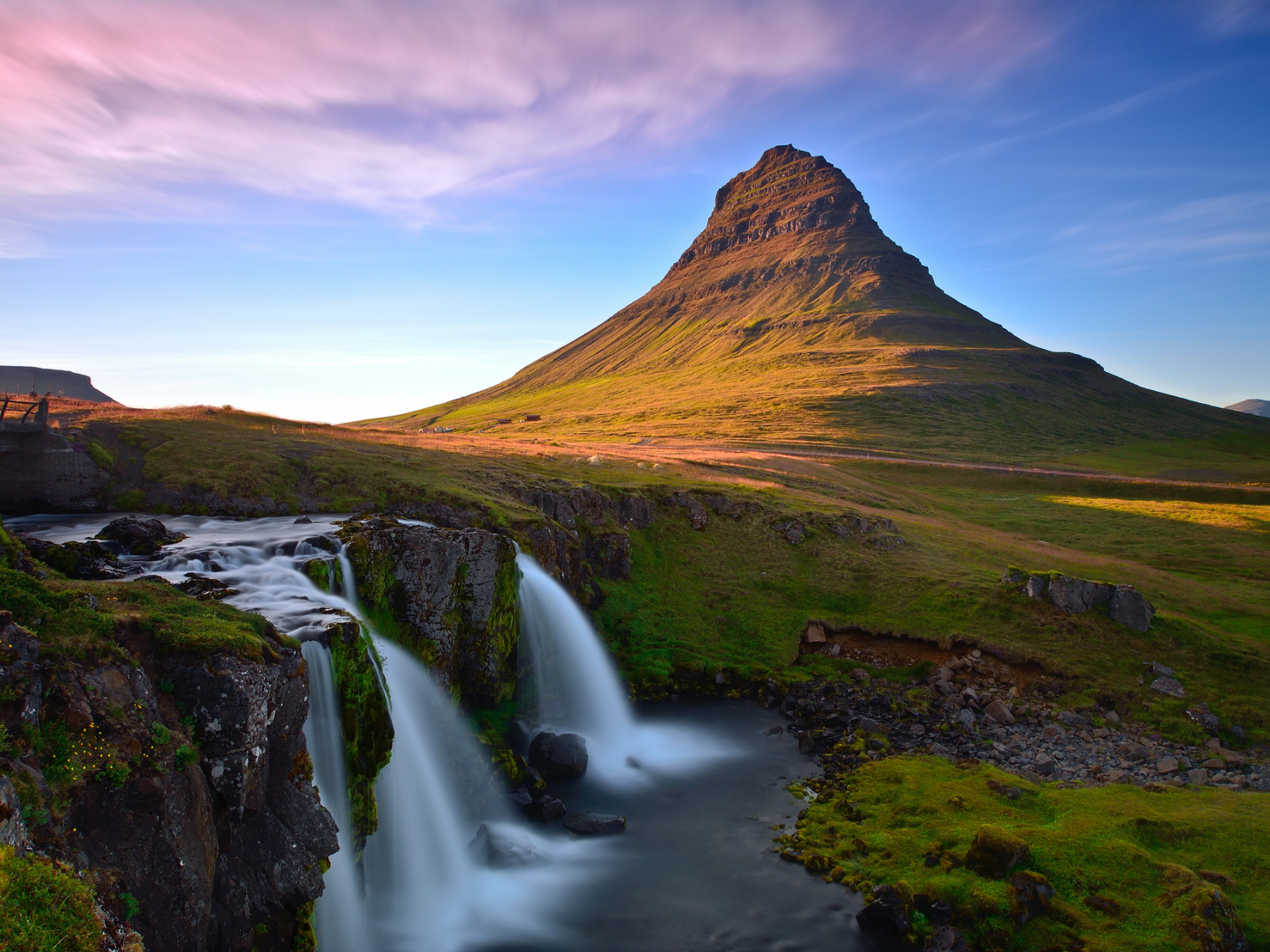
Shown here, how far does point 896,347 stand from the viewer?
650 feet

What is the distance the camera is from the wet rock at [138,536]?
831 inches

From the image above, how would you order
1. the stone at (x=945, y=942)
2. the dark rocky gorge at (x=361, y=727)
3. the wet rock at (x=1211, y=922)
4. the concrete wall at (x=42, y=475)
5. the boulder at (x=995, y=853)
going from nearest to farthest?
the dark rocky gorge at (x=361, y=727) < the wet rock at (x=1211, y=922) < the stone at (x=945, y=942) < the boulder at (x=995, y=853) < the concrete wall at (x=42, y=475)

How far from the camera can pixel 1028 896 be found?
16.9m

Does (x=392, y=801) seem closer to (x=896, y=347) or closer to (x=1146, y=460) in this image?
(x=1146, y=460)

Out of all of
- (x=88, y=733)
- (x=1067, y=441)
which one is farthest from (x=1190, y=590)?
(x=1067, y=441)

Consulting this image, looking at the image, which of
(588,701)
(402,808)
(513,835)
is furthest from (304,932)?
(588,701)

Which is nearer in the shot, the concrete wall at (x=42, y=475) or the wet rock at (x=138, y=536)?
the wet rock at (x=138, y=536)

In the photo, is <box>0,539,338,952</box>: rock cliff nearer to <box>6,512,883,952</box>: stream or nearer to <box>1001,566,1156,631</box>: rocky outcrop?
<box>6,512,883,952</box>: stream

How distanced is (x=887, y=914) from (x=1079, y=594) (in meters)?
24.6

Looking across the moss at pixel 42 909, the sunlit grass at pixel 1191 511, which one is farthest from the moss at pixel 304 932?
the sunlit grass at pixel 1191 511

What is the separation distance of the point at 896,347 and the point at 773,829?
647 feet

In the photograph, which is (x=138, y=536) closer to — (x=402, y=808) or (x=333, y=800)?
(x=333, y=800)

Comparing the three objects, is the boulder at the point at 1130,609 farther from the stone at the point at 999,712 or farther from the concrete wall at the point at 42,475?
the concrete wall at the point at 42,475

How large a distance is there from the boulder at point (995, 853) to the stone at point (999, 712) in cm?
1138
